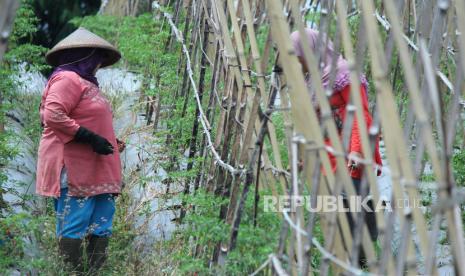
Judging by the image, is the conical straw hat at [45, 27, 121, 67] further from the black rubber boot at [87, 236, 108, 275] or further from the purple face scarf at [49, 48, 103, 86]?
the black rubber boot at [87, 236, 108, 275]

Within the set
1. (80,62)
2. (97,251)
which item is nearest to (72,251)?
(97,251)

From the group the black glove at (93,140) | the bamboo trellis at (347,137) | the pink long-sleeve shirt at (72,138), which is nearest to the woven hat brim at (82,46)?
the pink long-sleeve shirt at (72,138)

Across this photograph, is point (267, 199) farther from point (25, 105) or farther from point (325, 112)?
point (25, 105)

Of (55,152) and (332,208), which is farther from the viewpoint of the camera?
(55,152)

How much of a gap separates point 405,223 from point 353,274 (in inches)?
8.4

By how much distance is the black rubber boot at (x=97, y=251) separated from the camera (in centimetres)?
356


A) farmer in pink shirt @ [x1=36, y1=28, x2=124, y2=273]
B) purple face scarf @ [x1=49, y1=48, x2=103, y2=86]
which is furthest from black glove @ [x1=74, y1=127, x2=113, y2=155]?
purple face scarf @ [x1=49, y1=48, x2=103, y2=86]

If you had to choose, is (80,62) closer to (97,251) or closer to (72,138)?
(72,138)

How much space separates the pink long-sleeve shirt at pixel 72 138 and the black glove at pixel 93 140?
3cm

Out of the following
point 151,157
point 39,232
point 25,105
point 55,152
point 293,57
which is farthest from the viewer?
point 25,105

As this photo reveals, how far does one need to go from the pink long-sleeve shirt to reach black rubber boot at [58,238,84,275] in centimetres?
20

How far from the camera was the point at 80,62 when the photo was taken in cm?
355

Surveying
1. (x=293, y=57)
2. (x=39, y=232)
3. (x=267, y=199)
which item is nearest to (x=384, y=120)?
(x=293, y=57)

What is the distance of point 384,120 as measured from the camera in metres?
1.75
